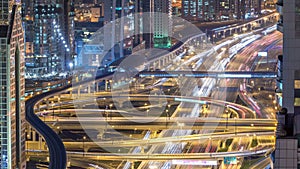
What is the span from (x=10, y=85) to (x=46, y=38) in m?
8.82

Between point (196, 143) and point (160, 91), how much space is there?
4376mm

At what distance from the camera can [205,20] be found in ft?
81.5

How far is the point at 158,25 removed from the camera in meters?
21.1

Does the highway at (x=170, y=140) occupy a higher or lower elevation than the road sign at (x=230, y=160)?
lower

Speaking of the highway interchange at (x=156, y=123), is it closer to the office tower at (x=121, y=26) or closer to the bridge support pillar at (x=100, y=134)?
the bridge support pillar at (x=100, y=134)

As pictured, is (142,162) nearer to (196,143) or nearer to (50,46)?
(196,143)

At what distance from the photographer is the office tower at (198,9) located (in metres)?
24.5

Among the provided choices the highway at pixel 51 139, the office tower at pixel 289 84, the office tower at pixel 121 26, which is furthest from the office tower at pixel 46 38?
the office tower at pixel 289 84

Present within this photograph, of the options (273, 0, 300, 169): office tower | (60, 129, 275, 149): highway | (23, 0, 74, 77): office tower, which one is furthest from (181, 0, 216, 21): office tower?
(273, 0, 300, 169): office tower

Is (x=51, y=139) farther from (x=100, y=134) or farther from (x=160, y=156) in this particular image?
(x=100, y=134)

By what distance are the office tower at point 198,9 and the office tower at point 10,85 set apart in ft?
50.8

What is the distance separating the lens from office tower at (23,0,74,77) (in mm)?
17062

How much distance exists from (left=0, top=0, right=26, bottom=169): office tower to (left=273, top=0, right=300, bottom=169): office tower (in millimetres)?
5341

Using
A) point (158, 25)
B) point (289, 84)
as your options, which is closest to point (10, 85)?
point (289, 84)
